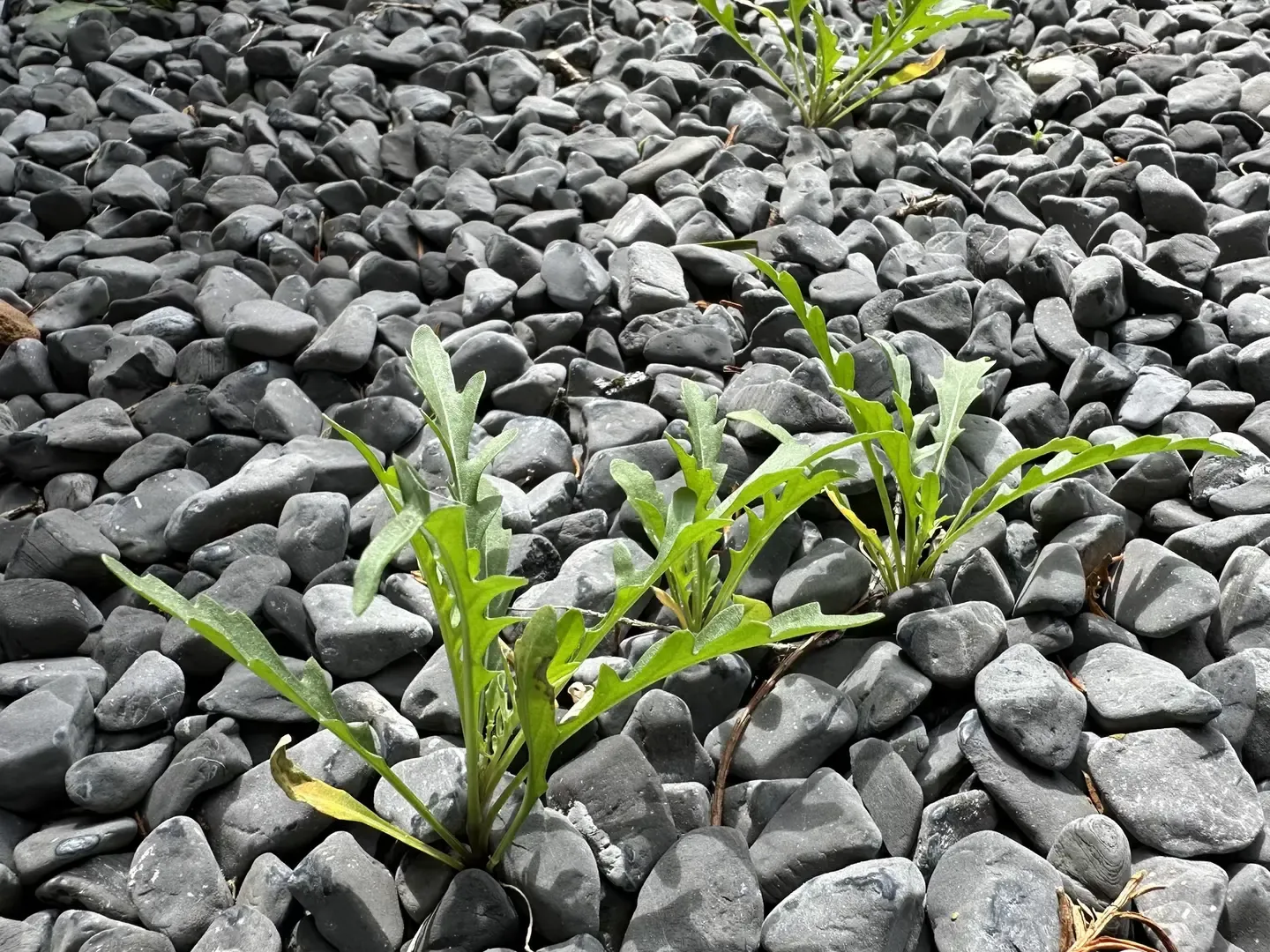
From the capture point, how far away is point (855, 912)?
1.25 metres

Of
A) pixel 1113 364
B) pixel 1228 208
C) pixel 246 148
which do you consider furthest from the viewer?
pixel 246 148

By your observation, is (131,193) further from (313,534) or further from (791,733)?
(791,733)

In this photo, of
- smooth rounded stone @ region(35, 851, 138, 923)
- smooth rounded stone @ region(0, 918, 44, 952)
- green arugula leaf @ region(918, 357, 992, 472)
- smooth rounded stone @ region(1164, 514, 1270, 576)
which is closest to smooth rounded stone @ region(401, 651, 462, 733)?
smooth rounded stone @ region(35, 851, 138, 923)

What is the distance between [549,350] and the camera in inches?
88.8

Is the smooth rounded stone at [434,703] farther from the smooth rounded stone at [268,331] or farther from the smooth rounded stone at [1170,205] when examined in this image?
the smooth rounded stone at [1170,205]

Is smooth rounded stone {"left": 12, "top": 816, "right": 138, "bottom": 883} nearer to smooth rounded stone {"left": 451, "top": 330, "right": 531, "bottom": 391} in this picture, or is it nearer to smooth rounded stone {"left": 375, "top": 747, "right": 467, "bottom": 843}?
smooth rounded stone {"left": 375, "top": 747, "right": 467, "bottom": 843}

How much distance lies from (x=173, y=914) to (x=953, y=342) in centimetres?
172

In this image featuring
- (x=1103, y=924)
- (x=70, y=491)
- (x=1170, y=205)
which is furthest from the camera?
(x=1170, y=205)

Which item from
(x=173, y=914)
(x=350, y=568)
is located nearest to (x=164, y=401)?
(x=350, y=568)

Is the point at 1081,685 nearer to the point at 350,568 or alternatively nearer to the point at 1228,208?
the point at 350,568

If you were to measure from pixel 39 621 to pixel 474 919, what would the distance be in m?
0.91

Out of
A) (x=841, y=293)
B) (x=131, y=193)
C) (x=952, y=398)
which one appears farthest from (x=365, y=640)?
(x=131, y=193)

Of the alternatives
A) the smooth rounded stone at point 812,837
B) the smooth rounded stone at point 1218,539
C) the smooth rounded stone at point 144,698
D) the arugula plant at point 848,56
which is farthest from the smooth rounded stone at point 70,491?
the arugula plant at point 848,56

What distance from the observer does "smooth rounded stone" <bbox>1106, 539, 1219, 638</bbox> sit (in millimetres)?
1585
